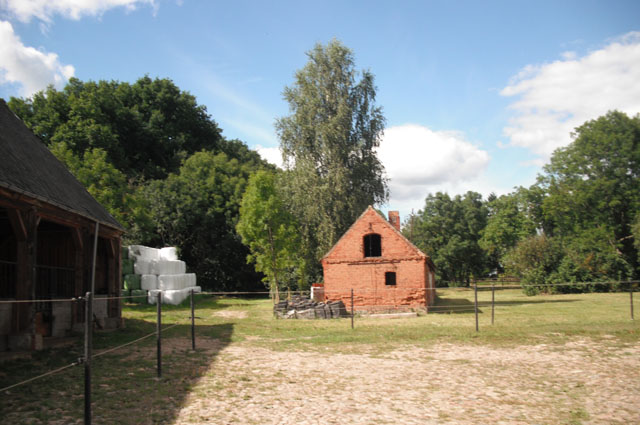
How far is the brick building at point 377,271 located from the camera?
76.7 feet

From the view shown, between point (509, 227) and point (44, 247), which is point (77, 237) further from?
point (509, 227)

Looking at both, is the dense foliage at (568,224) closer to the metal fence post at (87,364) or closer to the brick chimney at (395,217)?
the brick chimney at (395,217)

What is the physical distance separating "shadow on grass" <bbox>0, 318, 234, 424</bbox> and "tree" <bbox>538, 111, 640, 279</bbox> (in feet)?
129

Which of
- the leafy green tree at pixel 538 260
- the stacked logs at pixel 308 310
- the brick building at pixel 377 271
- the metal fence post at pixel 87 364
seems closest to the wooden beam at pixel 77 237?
the metal fence post at pixel 87 364

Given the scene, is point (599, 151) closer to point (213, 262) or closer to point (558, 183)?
point (558, 183)

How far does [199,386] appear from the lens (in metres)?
8.55

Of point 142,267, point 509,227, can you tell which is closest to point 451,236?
point 509,227

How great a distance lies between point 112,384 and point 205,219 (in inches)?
1153

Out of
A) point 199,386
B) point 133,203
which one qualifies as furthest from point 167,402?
point 133,203

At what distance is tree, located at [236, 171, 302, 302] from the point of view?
93.7ft

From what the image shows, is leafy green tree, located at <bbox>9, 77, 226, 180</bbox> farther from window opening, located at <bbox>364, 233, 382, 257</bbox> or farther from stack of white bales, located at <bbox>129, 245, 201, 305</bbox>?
window opening, located at <bbox>364, 233, 382, 257</bbox>

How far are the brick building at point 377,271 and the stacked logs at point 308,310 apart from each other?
1.56 metres

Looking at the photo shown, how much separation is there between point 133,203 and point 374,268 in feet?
50.6

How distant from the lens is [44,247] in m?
16.1
